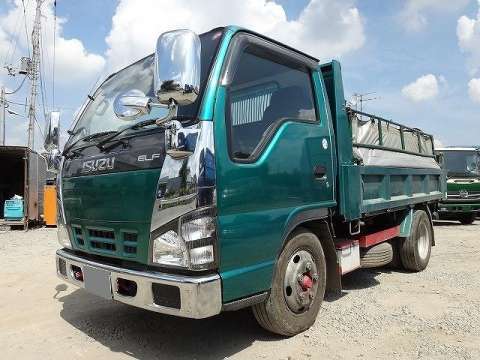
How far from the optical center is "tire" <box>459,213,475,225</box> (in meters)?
14.2

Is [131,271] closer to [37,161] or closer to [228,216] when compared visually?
[228,216]

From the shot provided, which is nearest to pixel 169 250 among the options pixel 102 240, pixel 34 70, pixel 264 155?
pixel 102 240

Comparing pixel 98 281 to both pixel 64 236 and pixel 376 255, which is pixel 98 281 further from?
pixel 376 255

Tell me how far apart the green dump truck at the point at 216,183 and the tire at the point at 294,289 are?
1cm

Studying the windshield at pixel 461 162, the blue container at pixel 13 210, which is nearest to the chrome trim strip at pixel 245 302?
the blue container at pixel 13 210

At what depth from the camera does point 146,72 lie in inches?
156

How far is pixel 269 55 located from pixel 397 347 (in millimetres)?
2533

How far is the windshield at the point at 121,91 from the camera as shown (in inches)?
131

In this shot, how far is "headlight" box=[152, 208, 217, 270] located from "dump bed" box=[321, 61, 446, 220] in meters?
1.80

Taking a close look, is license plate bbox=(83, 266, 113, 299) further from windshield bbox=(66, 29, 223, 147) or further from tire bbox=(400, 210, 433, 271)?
tire bbox=(400, 210, 433, 271)

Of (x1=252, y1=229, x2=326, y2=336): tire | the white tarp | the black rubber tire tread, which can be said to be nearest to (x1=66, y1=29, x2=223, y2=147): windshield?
(x1=252, y1=229, x2=326, y2=336): tire

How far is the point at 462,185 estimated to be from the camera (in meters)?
13.9

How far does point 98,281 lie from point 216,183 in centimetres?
123

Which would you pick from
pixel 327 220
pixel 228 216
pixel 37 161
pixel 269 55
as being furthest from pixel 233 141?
pixel 37 161
